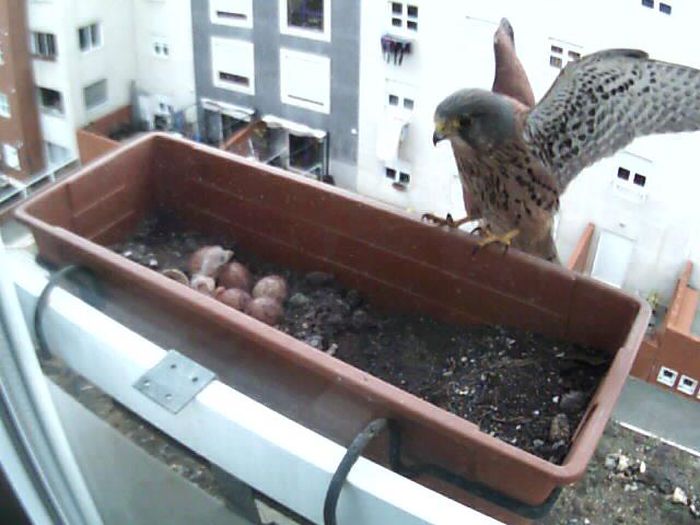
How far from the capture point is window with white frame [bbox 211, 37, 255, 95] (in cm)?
116

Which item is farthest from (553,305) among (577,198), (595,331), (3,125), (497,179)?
(3,125)

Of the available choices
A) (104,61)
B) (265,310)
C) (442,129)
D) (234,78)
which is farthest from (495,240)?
(104,61)

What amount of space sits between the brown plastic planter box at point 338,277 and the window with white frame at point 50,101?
102mm

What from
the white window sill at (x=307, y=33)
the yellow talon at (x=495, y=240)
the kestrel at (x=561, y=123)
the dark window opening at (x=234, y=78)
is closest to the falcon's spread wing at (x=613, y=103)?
the kestrel at (x=561, y=123)

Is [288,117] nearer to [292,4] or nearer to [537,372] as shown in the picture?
[292,4]

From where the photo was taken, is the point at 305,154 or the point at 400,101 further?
the point at 305,154

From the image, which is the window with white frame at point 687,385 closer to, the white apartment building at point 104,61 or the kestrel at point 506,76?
the kestrel at point 506,76

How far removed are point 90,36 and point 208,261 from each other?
13.2 inches

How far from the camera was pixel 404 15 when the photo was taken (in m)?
1.09

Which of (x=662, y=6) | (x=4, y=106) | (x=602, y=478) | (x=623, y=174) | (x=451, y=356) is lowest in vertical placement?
(x=602, y=478)

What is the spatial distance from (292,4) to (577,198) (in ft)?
1.57

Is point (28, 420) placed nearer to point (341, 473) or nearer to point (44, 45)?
point (341, 473)

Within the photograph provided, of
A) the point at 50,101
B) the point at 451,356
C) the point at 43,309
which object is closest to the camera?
the point at 43,309

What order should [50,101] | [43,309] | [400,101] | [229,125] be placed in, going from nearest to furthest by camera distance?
[43,309], [50,101], [400,101], [229,125]
